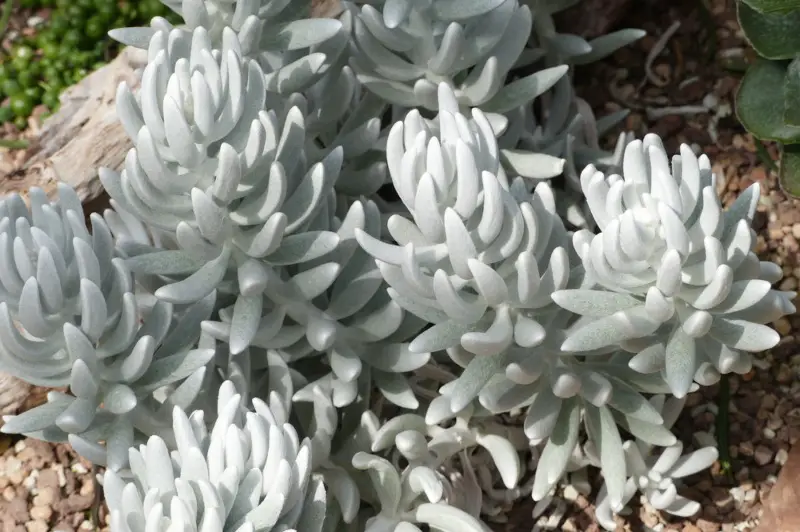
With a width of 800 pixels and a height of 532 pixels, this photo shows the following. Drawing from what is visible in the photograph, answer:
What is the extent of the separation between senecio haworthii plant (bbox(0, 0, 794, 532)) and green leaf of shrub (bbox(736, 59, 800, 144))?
0.32 meters

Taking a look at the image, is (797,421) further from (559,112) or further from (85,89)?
(85,89)

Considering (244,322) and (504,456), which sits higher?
(244,322)

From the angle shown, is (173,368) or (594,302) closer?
(594,302)

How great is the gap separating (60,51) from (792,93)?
1.50 metres

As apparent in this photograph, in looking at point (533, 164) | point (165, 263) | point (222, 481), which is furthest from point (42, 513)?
point (533, 164)

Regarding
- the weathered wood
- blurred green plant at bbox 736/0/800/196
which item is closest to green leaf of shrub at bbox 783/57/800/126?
blurred green plant at bbox 736/0/800/196

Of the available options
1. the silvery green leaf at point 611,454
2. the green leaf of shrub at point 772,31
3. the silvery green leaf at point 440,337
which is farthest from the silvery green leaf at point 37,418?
the green leaf of shrub at point 772,31

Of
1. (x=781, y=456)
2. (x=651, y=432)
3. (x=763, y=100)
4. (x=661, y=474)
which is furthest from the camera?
(x=763, y=100)

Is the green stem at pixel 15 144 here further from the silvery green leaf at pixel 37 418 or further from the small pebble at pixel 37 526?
the silvery green leaf at pixel 37 418

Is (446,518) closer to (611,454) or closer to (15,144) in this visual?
(611,454)

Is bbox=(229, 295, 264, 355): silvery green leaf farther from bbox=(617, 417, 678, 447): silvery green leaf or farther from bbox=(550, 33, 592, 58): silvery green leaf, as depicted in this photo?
bbox=(550, 33, 592, 58): silvery green leaf

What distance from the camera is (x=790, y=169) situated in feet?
4.61

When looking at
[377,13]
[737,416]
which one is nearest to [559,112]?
[377,13]

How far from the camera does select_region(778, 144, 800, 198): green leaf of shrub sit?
54.6 inches
